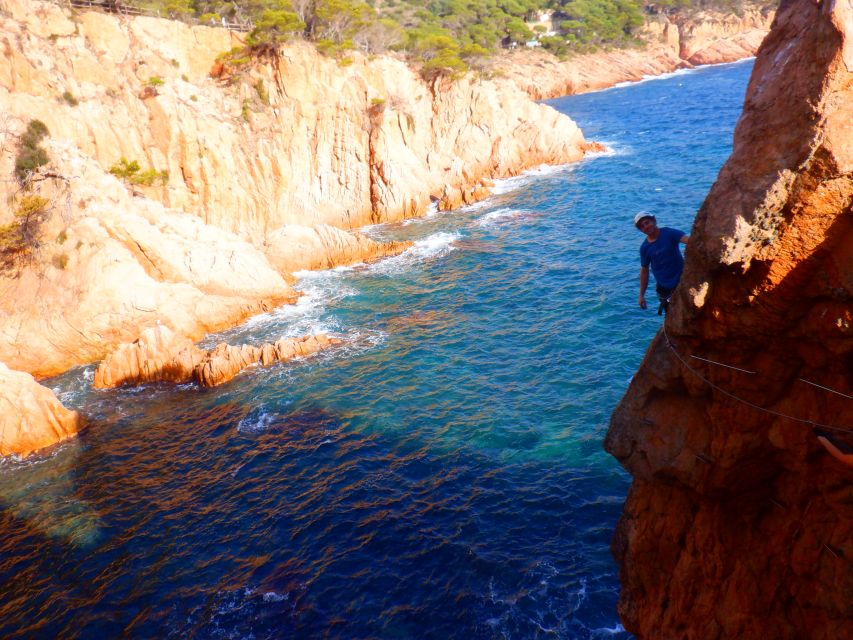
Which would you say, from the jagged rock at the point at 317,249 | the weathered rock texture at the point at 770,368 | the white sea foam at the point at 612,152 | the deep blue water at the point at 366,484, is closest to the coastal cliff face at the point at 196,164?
the jagged rock at the point at 317,249

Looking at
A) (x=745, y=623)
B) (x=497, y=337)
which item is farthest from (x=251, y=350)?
(x=745, y=623)

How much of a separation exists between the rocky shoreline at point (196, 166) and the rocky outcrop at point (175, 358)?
7.19ft

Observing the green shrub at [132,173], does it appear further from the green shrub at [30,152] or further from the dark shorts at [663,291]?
the dark shorts at [663,291]

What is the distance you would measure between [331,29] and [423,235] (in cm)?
2169

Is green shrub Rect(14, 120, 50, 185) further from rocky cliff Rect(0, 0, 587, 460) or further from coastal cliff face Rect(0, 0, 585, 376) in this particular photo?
coastal cliff face Rect(0, 0, 585, 376)

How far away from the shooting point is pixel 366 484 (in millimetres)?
16578

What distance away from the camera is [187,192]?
33719mm

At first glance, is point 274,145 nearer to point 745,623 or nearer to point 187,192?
point 187,192

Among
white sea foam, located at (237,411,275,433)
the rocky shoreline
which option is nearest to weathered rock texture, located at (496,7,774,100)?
the rocky shoreline

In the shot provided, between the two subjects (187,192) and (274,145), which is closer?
(187,192)

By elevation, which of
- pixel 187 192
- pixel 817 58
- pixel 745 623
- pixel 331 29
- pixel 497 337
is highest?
pixel 331 29

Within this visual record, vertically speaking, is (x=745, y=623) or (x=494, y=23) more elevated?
(x=494, y=23)

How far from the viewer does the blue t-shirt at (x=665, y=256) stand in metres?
9.25

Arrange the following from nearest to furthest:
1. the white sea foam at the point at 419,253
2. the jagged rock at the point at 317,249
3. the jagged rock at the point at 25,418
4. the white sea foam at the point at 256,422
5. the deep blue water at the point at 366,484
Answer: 1. the deep blue water at the point at 366,484
2. the white sea foam at the point at 256,422
3. the jagged rock at the point at 25,418
4. the white sea foam at the point at 419,253
5. the jagged rock at the point at 317,249
